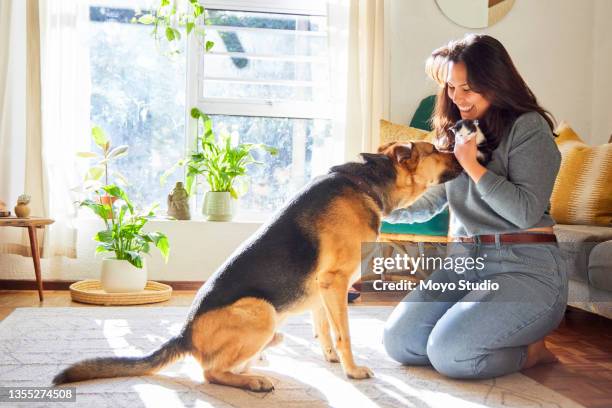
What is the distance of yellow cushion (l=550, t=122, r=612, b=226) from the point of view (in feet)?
10.3

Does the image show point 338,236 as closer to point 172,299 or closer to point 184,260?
point 172,299

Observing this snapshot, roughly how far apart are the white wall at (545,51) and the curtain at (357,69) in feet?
0.79

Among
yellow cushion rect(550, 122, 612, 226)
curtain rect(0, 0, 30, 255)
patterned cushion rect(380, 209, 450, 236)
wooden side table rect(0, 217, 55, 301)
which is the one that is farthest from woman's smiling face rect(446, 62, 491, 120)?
curtain rect(0, 0, 30, 255)

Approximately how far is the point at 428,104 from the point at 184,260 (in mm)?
1924

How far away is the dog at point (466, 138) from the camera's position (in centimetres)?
201

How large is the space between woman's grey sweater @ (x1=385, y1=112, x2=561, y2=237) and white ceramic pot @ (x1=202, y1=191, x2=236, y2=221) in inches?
85.1

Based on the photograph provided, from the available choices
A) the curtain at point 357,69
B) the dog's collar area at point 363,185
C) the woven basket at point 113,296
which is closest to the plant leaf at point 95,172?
the woven basket at point 113,296

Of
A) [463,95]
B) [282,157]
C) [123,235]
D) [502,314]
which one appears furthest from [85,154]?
[502,314]

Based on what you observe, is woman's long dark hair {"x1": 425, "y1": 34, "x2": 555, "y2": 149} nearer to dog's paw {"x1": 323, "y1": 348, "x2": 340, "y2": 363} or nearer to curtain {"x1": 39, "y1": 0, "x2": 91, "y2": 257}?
dog's paw {"x1": 323, "y1": 348, "x2": 340, "y2": 363}

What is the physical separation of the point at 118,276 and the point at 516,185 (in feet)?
7.80

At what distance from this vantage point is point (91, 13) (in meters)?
4.30

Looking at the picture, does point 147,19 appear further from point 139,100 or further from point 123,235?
point 123,235

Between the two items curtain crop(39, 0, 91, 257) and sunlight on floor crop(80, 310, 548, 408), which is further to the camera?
curtain crop(39, 0, 91, 257)

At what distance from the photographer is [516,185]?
200cm
